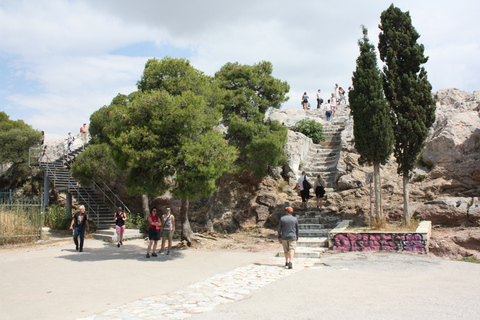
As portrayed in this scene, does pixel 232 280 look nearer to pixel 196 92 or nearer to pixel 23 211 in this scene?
pixel 196 92

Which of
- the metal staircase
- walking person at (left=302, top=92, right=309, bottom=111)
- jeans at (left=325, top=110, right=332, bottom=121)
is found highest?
walking person at (left=302, top=92, right=309, bottom=111)

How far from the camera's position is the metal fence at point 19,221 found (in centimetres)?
1502

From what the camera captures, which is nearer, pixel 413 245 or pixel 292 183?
pixel 413 245

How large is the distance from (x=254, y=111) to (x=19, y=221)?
11.2m

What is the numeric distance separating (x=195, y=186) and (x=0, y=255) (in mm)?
7303

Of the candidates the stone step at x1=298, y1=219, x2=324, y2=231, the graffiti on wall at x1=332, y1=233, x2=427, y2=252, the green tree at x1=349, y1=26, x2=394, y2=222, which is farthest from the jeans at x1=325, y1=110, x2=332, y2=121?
the graffiti on wall at x1=332, y1=233, x2=427, y2=252

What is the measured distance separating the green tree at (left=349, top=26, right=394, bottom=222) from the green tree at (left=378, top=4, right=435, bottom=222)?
44 centimetres

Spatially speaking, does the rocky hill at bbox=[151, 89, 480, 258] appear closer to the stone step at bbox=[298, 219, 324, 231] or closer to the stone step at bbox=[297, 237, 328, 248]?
the stone step at bbox=[298, 219, 324, 231]

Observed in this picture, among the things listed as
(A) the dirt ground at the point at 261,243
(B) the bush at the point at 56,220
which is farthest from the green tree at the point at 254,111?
(B) the bush at the point at 56,220

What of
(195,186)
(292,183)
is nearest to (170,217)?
(195,186)

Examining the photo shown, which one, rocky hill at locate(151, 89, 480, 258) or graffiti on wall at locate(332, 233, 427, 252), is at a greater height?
rocky hill at locate(151, 89, 480, 258)

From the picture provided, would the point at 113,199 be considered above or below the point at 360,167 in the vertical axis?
below

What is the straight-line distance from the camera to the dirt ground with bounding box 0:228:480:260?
1097cm

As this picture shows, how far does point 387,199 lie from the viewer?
16.5 metres
